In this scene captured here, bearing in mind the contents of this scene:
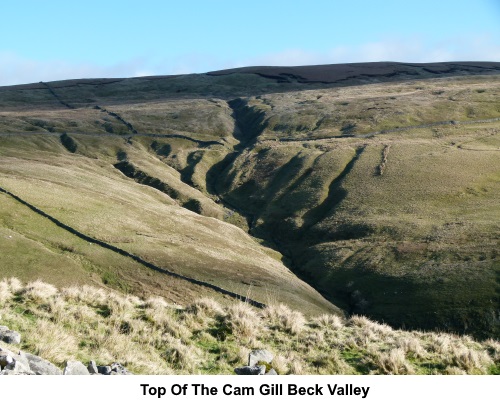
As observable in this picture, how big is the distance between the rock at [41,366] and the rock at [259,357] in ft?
16.5

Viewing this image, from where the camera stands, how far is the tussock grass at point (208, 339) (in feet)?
46.9

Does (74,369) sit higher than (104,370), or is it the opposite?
(74,369)

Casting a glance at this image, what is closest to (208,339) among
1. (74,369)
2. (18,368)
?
(74,369)

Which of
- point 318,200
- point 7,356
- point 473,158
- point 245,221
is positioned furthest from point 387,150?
point 7,356

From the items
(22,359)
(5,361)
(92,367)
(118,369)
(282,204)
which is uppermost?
(5,361)

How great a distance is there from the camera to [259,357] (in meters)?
14.7

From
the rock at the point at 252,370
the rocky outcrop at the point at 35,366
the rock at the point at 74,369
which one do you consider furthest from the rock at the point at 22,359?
the rock at the point at 252,370

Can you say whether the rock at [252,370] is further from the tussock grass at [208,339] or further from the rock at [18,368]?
the rock at [18,368]

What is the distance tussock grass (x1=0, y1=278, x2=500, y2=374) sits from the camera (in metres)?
14.3

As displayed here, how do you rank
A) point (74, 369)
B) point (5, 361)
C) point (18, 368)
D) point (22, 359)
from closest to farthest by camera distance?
point (18, 368)
point (5, 361)
point (22, 359)
point (74, 369)

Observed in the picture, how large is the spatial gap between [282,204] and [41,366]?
8597 centimetres

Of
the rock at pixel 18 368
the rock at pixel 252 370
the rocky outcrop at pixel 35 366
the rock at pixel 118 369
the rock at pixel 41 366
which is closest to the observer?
the rock at pixel 18 368

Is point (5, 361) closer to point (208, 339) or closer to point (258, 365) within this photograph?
point (258, 365)

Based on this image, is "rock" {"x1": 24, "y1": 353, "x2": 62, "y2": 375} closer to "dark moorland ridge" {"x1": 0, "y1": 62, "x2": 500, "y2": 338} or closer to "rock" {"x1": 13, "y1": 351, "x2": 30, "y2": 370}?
"rock" {"x1": 13, "y1": 351, "x2": 30, "y2": 370}
